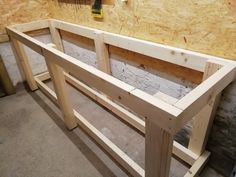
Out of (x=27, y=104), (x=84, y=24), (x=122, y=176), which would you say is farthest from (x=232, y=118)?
(x=27, y=104)

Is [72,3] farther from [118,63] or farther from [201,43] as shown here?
[201,43]

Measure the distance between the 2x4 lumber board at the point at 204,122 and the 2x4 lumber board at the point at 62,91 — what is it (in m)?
0.97

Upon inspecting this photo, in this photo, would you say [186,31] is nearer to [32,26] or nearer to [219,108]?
[219,108]

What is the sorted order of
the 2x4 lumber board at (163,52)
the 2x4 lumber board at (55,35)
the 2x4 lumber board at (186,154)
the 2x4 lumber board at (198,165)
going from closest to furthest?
the 2x4 lumber board at (163,52) < the 2x4 lumber board at (198,165) < the 2x4 lumber board at (186,154) < the 2x4 lumber board at (55,35)

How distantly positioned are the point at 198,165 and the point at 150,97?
2.57 feet

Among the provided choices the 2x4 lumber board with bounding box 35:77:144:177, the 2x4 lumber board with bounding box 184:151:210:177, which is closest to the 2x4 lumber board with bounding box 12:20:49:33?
the 2x4 lumber board with bounding box 35:77:144:177

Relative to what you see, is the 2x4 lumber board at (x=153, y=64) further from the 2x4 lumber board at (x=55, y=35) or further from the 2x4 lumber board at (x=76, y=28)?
the 2x4 lumber board at (x=55, y=35)

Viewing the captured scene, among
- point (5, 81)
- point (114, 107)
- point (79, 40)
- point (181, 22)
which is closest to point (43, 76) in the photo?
point (5, 81)

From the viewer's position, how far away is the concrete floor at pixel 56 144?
128 centimetres

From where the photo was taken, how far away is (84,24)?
1.79m

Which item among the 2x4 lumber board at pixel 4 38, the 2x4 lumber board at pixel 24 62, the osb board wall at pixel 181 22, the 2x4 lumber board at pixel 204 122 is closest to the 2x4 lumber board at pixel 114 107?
the 2x4 lumber board at pixel 204 122

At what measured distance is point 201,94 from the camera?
657 millimetres

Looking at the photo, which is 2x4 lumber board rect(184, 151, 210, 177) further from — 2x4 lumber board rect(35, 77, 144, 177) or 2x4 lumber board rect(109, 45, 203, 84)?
2x4 lumber board rect(109, 45, 203, 84)

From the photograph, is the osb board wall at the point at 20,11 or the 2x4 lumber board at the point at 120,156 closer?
the 2x4 lumber board at the point at 120,156
